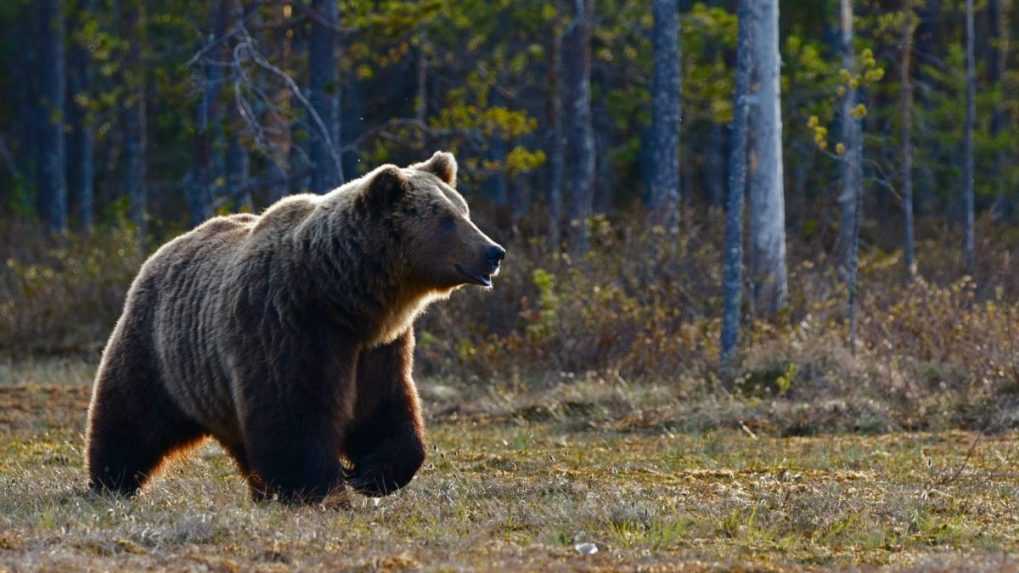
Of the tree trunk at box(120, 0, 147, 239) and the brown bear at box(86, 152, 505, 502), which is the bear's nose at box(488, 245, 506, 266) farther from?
the tree trunk at box(120, 0, 147, 239)

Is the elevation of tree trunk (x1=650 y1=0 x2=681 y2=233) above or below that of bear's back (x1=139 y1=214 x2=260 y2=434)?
above

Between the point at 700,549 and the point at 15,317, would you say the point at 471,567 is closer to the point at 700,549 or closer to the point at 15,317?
the point at 700,549

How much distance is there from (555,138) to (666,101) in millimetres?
4557

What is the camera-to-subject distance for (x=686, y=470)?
9328 mm

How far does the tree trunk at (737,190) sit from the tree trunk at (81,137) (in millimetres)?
19366

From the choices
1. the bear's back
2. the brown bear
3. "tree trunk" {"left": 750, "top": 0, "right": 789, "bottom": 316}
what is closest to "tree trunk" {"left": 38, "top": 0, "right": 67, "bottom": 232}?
"tree trunk" {"left": 750, "top": 0, "right": 789, "bottom": 316}

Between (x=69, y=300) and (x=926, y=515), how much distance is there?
13.0 metres

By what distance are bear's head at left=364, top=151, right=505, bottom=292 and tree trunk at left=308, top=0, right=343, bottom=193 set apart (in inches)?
347

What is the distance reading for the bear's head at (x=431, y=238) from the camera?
780cm

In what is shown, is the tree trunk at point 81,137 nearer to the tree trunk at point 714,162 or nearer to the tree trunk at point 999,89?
→ the tree trunk at point 714,162

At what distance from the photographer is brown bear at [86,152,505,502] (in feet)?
24.7

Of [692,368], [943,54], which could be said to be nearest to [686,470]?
[692,368]

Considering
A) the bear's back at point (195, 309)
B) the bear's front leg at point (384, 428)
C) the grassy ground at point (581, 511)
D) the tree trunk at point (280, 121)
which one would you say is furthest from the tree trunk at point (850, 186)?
the bear's front leg at point (384, 428)

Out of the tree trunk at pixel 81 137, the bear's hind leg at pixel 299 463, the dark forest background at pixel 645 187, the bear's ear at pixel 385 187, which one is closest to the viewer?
the bear's hind leg at pixel 299 463
